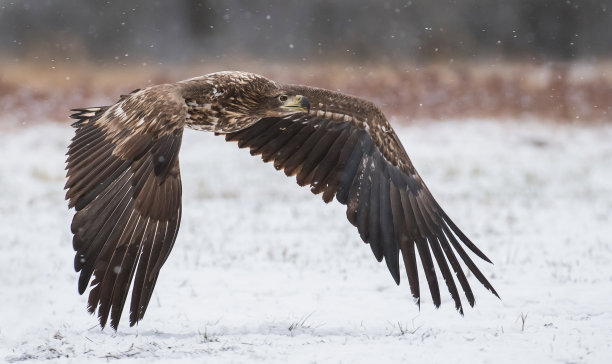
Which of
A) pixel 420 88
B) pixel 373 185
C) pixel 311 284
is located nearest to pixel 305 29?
pixel 420 88

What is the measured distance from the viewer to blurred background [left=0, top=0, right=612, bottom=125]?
1848cm

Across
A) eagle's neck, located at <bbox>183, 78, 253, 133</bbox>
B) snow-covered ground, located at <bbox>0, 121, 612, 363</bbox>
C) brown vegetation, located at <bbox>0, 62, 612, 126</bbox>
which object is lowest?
snow-covered ground, located at <bbox>0, 121, 612, 363</bbox>

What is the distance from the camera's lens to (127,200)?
4379 mm

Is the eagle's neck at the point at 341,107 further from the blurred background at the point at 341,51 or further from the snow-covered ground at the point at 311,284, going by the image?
the blurred background at the point at 341,51

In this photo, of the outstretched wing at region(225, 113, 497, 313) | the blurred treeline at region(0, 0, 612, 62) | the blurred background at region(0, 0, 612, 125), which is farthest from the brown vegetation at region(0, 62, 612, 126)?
the outstretched wing at region(225, 113, 497, 313)

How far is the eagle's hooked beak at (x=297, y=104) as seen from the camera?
551 centimetres

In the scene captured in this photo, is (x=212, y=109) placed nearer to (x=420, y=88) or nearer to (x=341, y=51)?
(x=420, y=88)

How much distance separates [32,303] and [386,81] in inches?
577

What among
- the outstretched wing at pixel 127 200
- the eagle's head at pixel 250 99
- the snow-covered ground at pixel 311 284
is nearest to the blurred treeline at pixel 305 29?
the snow-covered ground at pixel 311 284

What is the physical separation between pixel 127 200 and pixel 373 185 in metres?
1.90

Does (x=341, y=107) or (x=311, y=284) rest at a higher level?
(x=341, y=107)

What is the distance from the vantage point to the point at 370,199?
546 cm

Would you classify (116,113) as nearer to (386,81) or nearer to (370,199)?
(370,199)

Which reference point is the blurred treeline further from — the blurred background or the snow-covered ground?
the snow-covered ground
